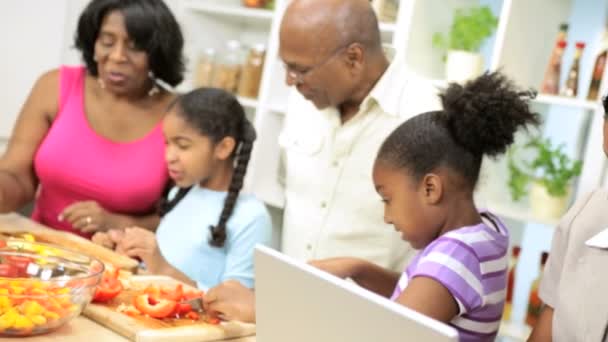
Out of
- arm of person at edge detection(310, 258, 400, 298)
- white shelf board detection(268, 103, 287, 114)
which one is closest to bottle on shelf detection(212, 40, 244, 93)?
white shelf board detection(268, 103, 287, 114)

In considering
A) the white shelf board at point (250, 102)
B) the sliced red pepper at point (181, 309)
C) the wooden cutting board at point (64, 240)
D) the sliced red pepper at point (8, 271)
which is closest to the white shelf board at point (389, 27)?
the white shelf board at point (250, 102)

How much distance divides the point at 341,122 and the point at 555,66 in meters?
0.94

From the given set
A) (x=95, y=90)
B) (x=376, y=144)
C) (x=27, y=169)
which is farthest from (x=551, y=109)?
(x=27, y=169)

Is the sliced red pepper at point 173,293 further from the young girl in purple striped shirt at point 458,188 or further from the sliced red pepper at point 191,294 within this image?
the young girl in purple striped shirt at point 458,188

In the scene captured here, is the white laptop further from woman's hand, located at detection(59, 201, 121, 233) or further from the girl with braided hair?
woman's hand, located at detection(59, 201, 121, 233)

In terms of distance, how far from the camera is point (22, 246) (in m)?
1.49

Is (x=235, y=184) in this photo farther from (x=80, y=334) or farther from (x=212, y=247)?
(x=80, y=334)

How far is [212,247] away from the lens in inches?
71.9

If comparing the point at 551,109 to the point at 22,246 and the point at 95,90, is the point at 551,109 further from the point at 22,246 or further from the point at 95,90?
the point at 22,246

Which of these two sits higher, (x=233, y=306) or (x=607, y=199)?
(x=607, y=199)

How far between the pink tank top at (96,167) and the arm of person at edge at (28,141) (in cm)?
3

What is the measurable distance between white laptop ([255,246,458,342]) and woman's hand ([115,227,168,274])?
69cm

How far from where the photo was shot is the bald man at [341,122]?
1766 millimetres

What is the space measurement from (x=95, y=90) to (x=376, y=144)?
0.91 metres
